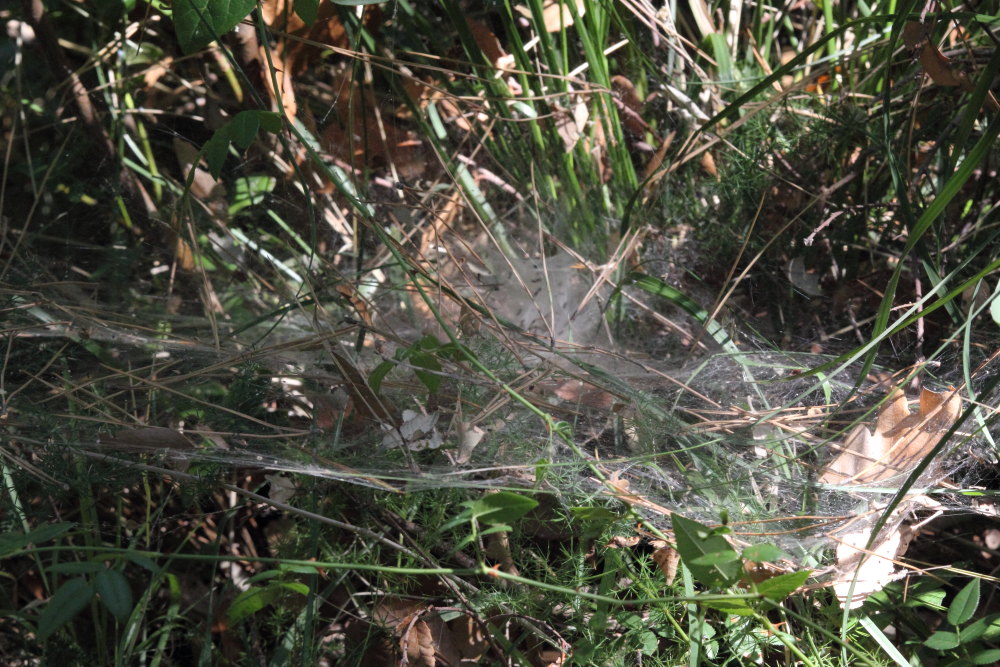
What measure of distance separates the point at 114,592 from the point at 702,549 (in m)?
0.77

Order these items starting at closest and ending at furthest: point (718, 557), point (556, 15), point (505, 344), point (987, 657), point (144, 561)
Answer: point (718, 557) < point (144, 561) < point (987, 657) < point (505, 344) < point (556, 15)

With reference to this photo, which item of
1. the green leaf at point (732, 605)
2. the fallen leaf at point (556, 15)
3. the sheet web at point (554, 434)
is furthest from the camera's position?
the fallen leaf at point (556, 15)

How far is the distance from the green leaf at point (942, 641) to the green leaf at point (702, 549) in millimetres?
449

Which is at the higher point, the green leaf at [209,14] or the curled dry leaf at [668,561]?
the green leaf at [209,14]

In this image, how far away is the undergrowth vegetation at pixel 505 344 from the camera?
1294 mm

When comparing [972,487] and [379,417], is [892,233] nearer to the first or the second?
[972,487]

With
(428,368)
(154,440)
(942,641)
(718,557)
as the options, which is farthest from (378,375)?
(942,641)

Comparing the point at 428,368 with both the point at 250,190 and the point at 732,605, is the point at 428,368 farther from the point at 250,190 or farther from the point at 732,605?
the point at 250,190

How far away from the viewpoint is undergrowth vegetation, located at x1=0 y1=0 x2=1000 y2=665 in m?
1.29

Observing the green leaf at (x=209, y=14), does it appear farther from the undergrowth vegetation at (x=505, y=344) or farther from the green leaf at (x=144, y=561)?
the green leaf at (x=144, y=561)

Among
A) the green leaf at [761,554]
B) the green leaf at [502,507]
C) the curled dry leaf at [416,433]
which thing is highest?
the green leaf at [502,507]

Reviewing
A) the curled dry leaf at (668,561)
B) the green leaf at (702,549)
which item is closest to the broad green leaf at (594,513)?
the green leaf at (702,549)

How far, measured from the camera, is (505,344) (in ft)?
4.89

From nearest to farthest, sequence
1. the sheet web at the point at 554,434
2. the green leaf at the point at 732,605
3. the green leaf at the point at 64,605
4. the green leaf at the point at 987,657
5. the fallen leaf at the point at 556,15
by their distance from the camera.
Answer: the green leaf at the point at 64,605, the green leaf at the point at 732,605, the green leaf at the point at 987,657, the sheet web at the point at 554,434, the fallen leaf at the point at 556,15
